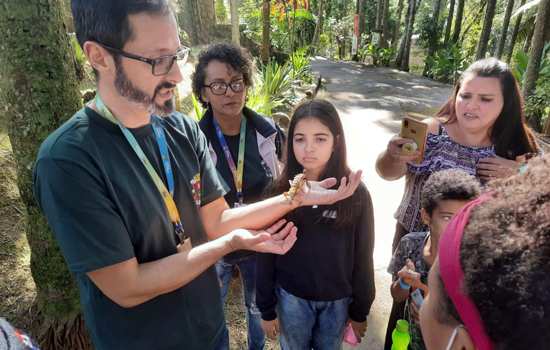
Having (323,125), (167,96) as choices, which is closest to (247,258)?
(323,125)

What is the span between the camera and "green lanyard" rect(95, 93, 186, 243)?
1250 mm

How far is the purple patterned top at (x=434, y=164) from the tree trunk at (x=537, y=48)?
6758 millimetres

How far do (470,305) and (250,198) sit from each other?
1.81m

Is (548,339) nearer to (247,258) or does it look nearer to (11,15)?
(247,258)

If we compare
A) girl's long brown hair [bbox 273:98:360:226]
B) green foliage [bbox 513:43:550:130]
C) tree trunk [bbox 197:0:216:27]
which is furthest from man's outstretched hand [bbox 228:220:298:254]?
tree trunk [bbox 197:0:216:27]

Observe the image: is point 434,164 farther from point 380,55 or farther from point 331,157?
point 380,55

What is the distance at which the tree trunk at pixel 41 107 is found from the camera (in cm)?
193

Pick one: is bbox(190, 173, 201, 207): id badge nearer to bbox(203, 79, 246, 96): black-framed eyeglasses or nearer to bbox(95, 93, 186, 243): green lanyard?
bbox(95, 93, 186, 243): green lanyard

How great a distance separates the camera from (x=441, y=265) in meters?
0.73

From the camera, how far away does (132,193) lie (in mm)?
1223

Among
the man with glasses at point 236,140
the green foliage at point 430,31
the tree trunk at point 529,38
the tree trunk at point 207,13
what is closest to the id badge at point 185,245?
the man with glasses at point 236,140

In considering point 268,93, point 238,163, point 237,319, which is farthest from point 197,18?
point 237,319

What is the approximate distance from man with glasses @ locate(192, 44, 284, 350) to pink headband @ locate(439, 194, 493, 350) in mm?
1710

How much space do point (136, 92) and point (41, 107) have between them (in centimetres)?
114
